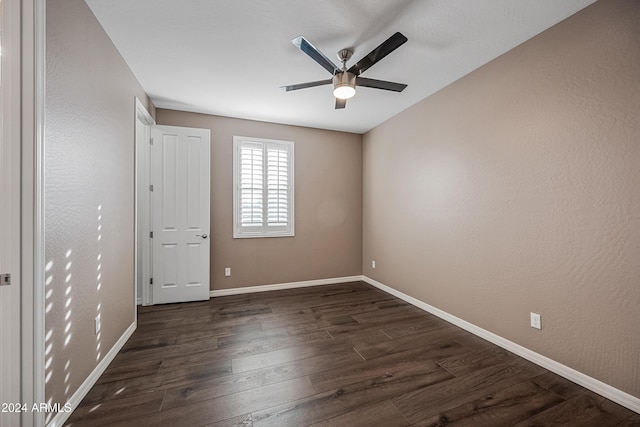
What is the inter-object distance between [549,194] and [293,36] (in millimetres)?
2502

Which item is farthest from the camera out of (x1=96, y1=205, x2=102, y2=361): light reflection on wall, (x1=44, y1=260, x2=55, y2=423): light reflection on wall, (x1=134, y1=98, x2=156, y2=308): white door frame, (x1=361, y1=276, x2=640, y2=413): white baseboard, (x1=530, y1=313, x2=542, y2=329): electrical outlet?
(x1=134, y1=98, x2=156, y2=308): white door frame

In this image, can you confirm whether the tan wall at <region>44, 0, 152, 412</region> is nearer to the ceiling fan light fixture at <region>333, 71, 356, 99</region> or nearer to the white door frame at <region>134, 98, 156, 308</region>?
the white door frame at <region>134, 98, 156, 308</region>

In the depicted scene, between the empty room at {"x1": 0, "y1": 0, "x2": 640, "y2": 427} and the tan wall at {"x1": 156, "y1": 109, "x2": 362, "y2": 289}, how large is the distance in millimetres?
313

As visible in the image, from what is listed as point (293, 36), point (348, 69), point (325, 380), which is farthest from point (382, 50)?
point (325, 380)

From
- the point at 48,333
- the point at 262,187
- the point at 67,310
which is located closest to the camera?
the point at 48,333

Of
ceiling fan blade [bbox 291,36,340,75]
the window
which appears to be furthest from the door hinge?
the window

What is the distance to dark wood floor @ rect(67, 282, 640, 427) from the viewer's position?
1.54 metres

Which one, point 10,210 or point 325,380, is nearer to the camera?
point 10,210

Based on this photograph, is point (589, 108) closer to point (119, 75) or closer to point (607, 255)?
point (607, 255)

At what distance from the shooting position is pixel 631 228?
63.3 inches

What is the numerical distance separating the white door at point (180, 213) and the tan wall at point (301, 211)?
232 millimetres

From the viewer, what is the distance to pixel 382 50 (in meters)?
1.86

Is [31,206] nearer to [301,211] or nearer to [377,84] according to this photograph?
[377,84]

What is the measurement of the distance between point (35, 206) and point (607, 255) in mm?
3507
